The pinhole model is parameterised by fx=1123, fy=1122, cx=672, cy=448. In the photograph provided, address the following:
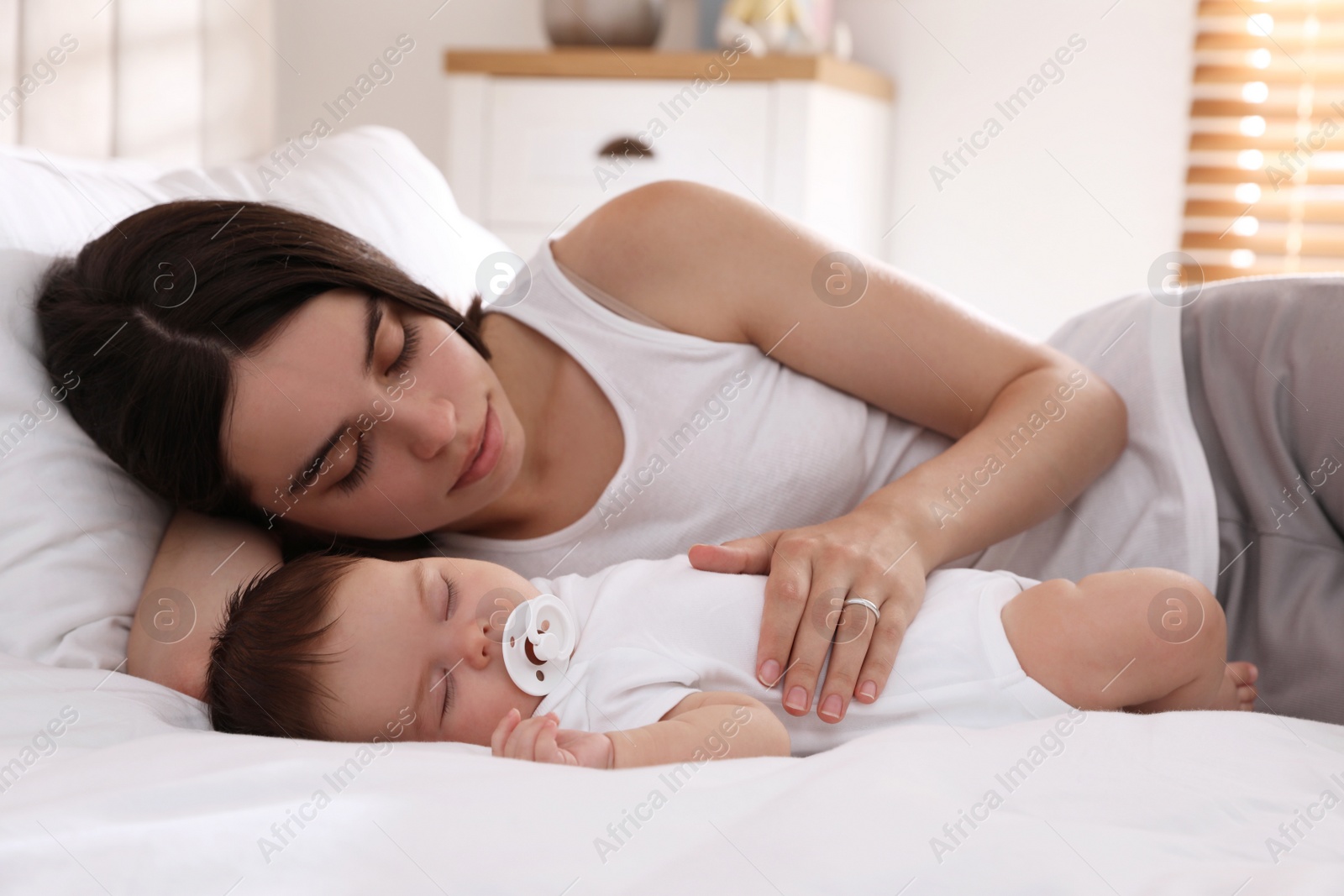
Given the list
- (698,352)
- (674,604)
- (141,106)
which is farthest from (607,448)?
(141,106)

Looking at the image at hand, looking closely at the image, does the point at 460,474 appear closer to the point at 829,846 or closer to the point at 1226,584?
the point at 829,846

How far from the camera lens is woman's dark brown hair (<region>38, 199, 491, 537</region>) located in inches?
37.2

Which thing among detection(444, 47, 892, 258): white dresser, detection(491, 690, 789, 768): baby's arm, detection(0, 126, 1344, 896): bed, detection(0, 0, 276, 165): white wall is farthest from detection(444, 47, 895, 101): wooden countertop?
detection(491, 690, 789, 768): baby's arm

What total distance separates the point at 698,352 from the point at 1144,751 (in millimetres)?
589

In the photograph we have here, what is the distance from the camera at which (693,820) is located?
55 cm

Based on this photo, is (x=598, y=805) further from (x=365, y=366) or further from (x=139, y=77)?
(x=139, y=77)

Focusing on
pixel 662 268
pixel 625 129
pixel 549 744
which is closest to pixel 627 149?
pixel 625 129

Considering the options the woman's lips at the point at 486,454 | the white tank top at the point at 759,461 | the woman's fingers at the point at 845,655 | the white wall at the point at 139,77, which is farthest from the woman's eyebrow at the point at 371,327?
the white wall at the point at 139,77

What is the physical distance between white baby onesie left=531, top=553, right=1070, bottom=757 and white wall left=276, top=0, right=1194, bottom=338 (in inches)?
75.7

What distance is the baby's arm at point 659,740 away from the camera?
27.7 inches

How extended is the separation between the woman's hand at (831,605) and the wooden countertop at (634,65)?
1.53 metres

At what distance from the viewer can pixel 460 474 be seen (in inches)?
39.2

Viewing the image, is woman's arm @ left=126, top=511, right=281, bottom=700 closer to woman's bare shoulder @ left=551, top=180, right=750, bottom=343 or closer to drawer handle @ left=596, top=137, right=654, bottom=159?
woman's bare shoulder @ left=551, top=180, right=750, bottom=343

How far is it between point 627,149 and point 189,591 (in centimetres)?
158
